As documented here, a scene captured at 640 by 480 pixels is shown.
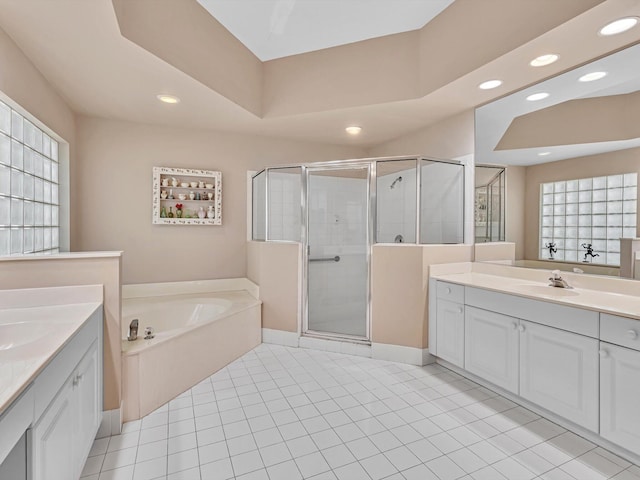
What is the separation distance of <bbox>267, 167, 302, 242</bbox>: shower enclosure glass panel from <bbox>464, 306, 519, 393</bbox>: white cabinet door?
1.78 meters

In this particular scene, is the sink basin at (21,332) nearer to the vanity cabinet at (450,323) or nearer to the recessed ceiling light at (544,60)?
the vanity cabinet at (450,323)

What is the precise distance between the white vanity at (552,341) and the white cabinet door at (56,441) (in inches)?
93.2

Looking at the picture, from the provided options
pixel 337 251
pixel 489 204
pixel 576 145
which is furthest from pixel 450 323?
pixel 576 145

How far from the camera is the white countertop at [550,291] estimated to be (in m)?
1.70

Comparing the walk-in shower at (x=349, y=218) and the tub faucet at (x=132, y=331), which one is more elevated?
the walk-in shower at (x=349, y=218)

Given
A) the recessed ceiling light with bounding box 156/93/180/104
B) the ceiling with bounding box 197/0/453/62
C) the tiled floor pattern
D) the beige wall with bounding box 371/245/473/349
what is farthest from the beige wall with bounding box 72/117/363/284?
the beige wall with bounding box 371/245/473/349

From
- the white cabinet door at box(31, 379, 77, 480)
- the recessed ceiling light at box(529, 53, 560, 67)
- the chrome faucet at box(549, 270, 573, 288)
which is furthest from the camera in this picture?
the chrome faucet at box(549, 270, 573, 288)

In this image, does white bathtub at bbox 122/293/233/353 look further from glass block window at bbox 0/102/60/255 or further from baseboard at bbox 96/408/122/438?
baseboard at bbox 96/408/122/438

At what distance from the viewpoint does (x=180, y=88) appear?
259 centimetres

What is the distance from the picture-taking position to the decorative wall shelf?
348 cm

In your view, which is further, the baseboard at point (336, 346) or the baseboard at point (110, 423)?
the baseboard at point (336, 346)

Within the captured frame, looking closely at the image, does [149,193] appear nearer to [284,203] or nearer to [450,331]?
[284,203]

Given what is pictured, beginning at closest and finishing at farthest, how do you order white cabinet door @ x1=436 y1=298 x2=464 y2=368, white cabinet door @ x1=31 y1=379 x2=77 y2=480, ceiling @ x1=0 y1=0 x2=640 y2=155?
white cabinet door @ x1=31 y1=379 x2=77 y2=480
ceiling @ x1=0 y1=0 x2=640 y2=155
white cabinet door @ x1=436 y1=298 x2=464 y2=368

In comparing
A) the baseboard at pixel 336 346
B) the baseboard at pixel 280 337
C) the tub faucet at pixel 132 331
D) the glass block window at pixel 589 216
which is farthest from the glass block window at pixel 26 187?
the glass block window at pixel 589 216
